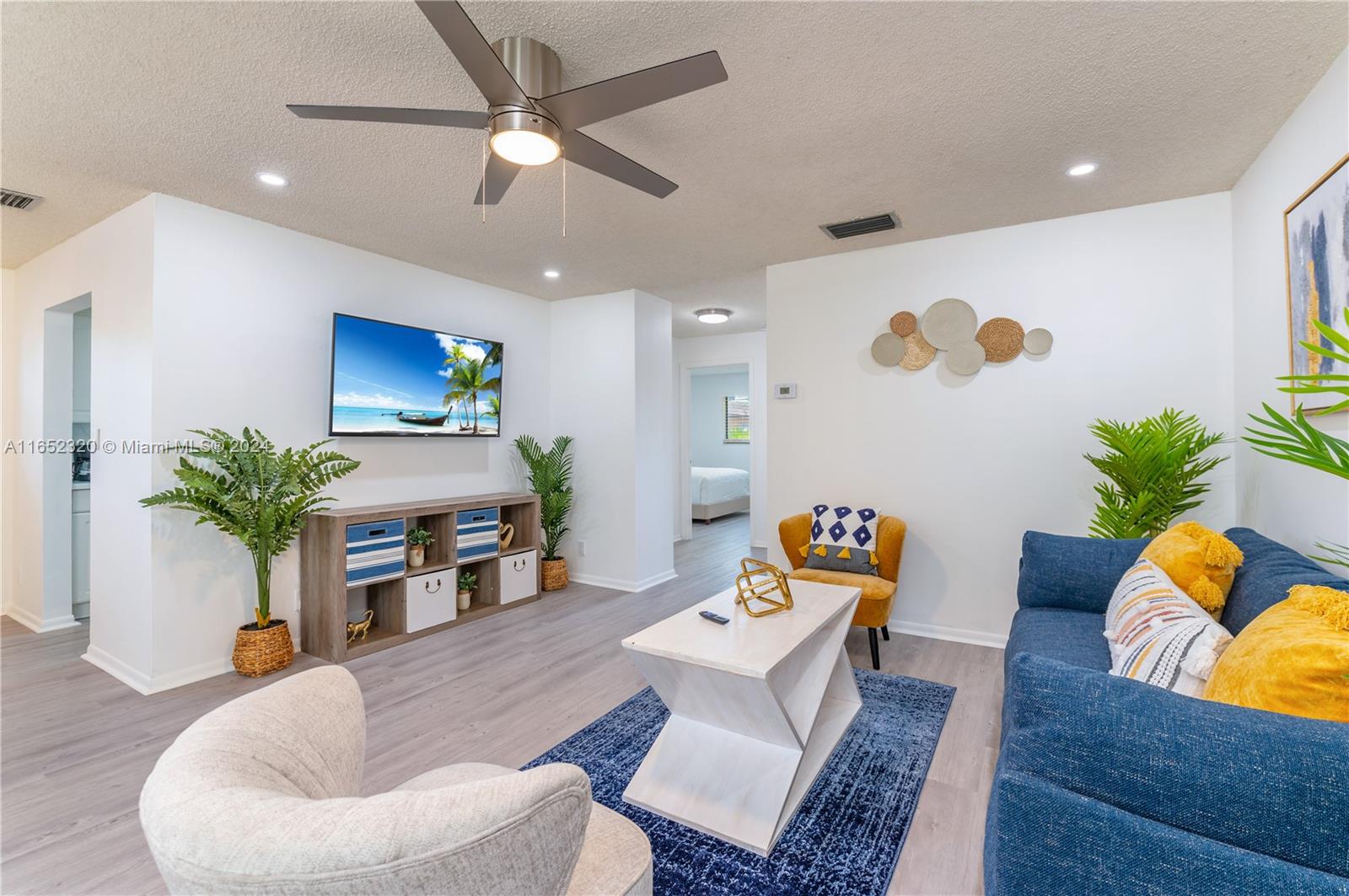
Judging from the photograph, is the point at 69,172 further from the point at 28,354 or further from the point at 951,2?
the point at 951,2

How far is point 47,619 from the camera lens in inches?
157

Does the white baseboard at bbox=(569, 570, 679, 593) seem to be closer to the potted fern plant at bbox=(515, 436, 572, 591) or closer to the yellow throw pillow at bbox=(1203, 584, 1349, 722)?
the potted fern plant at bbox=(515, 436, 572, 591)

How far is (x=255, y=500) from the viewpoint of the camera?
10.3 ft

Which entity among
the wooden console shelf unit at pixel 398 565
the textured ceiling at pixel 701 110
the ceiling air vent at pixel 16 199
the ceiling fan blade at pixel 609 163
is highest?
the ceiling air vent at pixel 16 199

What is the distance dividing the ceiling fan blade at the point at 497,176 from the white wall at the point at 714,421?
8.34 m

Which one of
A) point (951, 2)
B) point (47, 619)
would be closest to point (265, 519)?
point (47, 619)

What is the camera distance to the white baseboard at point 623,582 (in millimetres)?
5047

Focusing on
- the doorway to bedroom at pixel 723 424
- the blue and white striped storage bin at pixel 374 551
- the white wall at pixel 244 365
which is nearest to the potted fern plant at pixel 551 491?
the white wall at pixel 244 365

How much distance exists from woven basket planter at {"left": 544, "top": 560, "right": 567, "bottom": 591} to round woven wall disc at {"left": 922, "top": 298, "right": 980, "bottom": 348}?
11.2 ft

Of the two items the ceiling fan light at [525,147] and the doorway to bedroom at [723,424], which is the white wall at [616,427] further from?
the doorway to bedroom at [723,424]

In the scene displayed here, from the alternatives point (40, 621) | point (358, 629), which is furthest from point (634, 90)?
point (40, 621)

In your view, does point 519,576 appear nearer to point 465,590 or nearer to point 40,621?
point 465,590

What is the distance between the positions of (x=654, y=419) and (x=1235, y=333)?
387cm

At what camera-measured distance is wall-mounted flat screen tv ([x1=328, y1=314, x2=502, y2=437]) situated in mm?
3736
